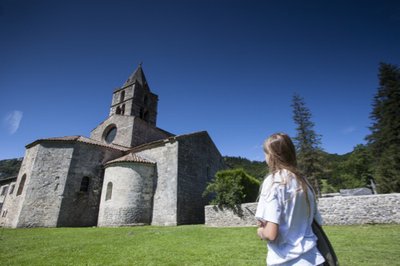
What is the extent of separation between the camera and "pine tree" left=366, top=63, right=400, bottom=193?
17031 mm

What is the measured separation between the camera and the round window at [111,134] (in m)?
24.5

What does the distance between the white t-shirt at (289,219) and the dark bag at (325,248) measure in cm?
7

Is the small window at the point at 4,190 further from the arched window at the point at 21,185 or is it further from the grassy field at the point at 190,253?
the grassy field at the point at 190,253

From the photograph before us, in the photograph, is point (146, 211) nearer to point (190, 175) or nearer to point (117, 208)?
point (117, 208)

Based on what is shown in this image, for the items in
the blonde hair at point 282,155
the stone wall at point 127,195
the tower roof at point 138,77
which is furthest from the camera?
the tower roof at point 138,77

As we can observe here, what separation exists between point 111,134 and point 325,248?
26.1m

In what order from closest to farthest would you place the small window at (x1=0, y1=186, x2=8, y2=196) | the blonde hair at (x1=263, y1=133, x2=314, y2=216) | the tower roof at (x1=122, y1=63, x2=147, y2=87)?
the blonde hair at (x1=263, y1=133, x2=314, y2=216), the tower roof at (x1=122, y1=63, x2=147, y2=87), the small window at (x1=0, y1=186, x2=8, y2=196)

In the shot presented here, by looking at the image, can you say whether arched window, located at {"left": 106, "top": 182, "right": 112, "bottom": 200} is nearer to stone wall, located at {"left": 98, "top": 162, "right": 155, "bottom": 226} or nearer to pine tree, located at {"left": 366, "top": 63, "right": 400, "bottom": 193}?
stone wall, located at {"left": 98, "top": 162, "right": 155, "bottom": 226}

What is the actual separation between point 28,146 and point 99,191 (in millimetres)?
7727

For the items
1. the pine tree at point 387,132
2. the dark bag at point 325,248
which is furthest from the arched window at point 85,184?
the pine tree at point 387,132

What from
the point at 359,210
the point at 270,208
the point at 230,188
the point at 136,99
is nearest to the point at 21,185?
the point at 136,99

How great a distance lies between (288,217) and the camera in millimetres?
1724

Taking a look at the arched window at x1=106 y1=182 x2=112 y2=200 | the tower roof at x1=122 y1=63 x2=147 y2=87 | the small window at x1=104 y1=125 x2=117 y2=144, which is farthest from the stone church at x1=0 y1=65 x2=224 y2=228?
the tower roof at x1=122 y1=63 x2=147 y2=87

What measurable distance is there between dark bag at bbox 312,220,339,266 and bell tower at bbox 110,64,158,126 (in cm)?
2564
